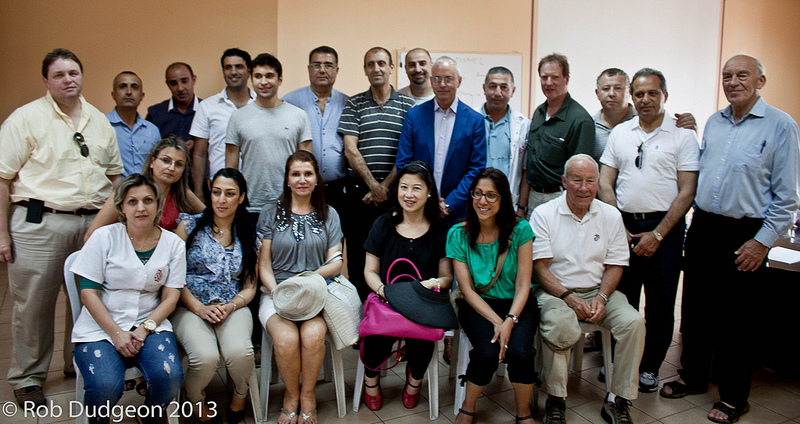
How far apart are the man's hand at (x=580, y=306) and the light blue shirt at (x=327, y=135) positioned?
1648 millimetres

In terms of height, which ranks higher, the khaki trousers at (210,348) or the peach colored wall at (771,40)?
the peach colored wall at (771,40)

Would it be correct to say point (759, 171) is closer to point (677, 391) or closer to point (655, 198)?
point (655, 198)

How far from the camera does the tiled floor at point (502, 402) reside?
2646 mm

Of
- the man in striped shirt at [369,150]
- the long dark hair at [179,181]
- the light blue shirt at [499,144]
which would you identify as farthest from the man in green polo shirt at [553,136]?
the long dark hair at [179,181]

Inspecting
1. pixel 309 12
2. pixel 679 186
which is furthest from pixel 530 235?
pixel 309 12

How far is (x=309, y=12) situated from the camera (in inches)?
206

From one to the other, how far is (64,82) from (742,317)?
3.57m

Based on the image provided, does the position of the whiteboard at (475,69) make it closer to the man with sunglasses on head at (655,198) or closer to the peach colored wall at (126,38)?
the peach colored wall at (126,38)

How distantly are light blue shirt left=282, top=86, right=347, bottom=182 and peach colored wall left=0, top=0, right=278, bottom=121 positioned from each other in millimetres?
2184

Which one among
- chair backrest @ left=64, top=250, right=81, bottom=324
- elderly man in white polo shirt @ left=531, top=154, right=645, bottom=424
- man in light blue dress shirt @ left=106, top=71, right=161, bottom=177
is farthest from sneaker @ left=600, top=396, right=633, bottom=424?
man in light blue dress shirt @ left=106, top=71, right=161, bottom=177

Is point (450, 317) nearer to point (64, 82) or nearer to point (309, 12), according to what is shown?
point (64, 82)

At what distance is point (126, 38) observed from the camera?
522 centimetres

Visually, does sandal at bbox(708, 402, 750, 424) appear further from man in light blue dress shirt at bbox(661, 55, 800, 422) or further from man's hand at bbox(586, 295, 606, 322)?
man's hand at bbox(586, 295, 606, 322)

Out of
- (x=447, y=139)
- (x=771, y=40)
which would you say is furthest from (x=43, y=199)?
(x=771, y=40)
